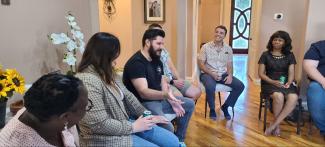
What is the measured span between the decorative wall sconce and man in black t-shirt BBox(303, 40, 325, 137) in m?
3.20

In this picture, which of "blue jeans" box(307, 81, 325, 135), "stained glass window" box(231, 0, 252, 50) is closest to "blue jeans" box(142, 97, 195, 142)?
"blue jeans" box(307, 81, 325, 135)

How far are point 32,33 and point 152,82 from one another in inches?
38.7

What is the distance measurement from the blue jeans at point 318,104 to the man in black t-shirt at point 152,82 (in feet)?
4.44

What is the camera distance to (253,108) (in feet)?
12.6

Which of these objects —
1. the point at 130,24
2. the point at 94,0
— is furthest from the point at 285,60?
the point at 130,24

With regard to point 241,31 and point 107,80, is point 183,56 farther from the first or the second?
point 241,31

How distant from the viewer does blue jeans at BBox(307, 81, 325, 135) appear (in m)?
2.88

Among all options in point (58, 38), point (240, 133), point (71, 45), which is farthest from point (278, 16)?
point (58, 38)

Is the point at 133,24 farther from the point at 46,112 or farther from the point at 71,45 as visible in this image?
the point at 46,112

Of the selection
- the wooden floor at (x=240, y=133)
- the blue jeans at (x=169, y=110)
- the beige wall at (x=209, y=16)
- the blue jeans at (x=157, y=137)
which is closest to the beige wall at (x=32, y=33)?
the blue jeans at (x=169, y=110)

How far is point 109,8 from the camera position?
4938 mm

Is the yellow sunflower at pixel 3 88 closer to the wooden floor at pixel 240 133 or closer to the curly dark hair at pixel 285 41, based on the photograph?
the wooden floor at pixel 240 133

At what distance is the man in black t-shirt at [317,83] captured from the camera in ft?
9.45

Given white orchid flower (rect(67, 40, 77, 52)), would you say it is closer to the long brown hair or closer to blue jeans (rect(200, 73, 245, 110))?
the long brown hair
